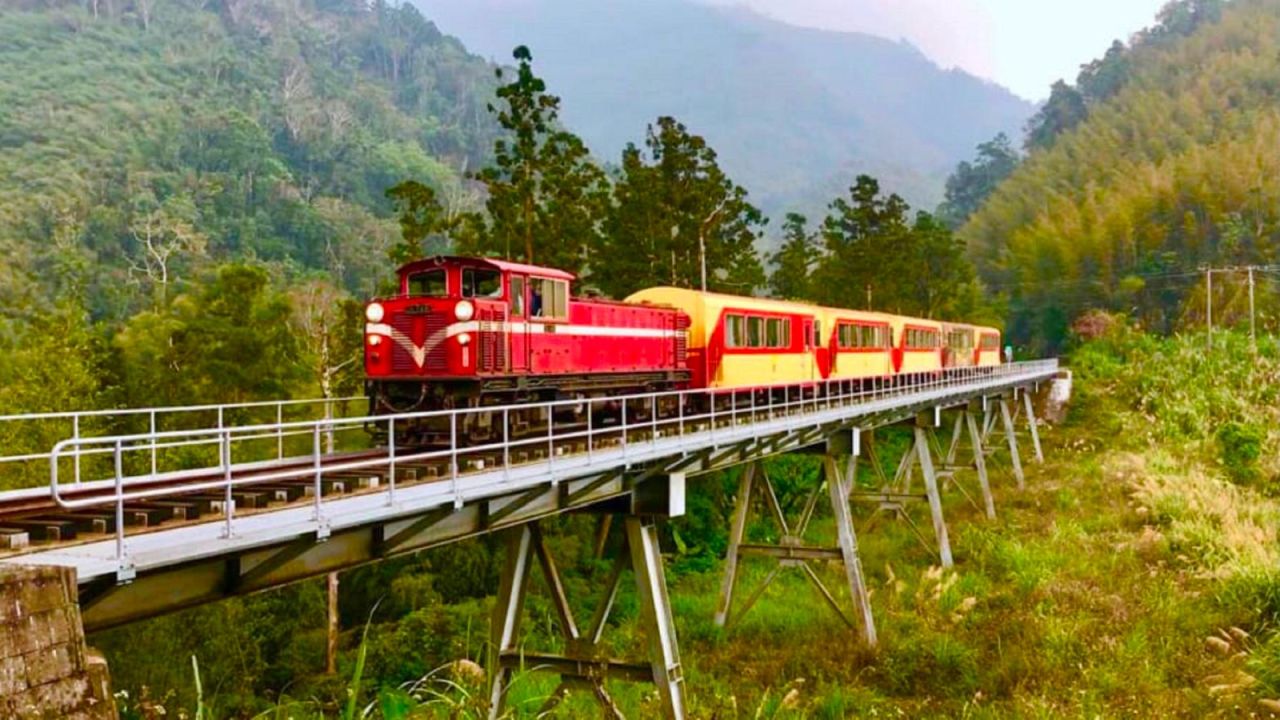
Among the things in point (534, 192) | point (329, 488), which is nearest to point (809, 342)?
point (534, 192)

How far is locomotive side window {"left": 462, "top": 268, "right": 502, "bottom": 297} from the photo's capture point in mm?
13859

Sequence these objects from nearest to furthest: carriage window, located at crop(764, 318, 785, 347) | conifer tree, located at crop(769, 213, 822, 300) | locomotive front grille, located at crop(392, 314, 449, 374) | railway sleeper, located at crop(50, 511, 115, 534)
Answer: railway sleeper, located at crop(50, 511, 115, 534), locomotive front grille, located at crop(392, 314, 449, 374), carriage window, located at crop(764, 318, 785, 347), conifer tree, located at crop(769, 213, 822, 300)

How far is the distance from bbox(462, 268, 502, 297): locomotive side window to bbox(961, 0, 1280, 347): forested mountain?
205 ft

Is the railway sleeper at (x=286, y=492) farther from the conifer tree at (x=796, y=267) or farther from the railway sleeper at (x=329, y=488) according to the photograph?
the conifer tree at (x=796, y=267)

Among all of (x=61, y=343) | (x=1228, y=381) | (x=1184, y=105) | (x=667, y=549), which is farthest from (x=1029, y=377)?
(x=1184, y=105)

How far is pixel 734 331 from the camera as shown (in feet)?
68.2

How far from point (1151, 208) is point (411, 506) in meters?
74.8

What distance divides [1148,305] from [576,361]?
67.0 meters

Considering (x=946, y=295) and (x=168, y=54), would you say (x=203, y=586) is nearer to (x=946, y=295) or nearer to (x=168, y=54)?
(x=946, y=295)

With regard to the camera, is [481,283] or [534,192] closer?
[481,283]

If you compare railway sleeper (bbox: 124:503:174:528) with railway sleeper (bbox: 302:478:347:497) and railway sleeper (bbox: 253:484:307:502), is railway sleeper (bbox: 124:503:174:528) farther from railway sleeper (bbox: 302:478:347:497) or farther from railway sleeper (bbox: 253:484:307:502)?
railway sleeper (bbox: 302:478:347:497)

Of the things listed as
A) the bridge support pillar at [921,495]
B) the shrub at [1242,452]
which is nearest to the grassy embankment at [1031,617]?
the shrub at [1242,452]

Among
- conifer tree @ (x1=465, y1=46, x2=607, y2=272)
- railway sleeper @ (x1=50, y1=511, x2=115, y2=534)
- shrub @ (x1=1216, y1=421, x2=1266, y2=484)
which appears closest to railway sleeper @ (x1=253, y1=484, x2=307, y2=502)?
railway sleeper @ (x1=50, y1=511, x2=115, y2=534)

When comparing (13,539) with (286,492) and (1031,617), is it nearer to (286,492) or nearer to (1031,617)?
(286,492)
